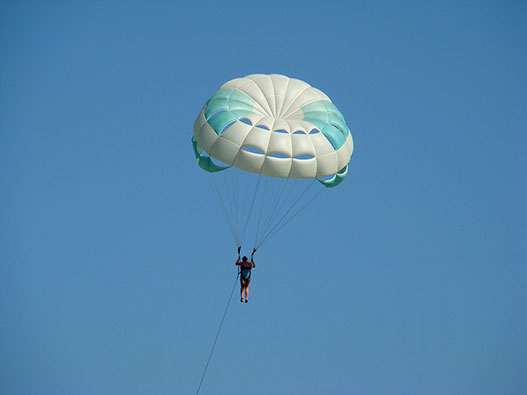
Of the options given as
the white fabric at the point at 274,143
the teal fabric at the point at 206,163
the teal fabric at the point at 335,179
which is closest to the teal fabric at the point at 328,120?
the white fabric at the point at 274,143

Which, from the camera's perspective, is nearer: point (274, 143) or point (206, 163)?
point (274, 143)

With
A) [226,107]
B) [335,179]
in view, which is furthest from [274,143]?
[335,179]

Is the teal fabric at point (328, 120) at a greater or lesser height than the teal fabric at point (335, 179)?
greater

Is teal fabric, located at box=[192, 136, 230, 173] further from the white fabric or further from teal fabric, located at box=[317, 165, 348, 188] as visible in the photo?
teal fabric, located at box=[317, 165, 348, 188]

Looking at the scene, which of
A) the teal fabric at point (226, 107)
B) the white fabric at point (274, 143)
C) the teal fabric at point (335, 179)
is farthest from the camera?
the teal fabric at point (335, 179)

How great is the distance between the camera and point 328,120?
28.9 m

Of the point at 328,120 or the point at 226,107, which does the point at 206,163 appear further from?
the point at 328,120

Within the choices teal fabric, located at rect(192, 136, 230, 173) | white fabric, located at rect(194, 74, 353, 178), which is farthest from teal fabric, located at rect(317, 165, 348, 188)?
teal fabric, located at rect(192, 136, 230, 173)

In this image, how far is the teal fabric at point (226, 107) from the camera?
92.9 feet

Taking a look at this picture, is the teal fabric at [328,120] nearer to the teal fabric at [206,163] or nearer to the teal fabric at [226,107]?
the teal fabric at [226,107]

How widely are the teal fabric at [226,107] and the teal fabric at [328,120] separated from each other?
6.07 feet

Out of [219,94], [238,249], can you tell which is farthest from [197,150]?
[238,249]

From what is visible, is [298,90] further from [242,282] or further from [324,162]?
[242,282]

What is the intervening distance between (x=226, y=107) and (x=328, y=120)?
127 inches
